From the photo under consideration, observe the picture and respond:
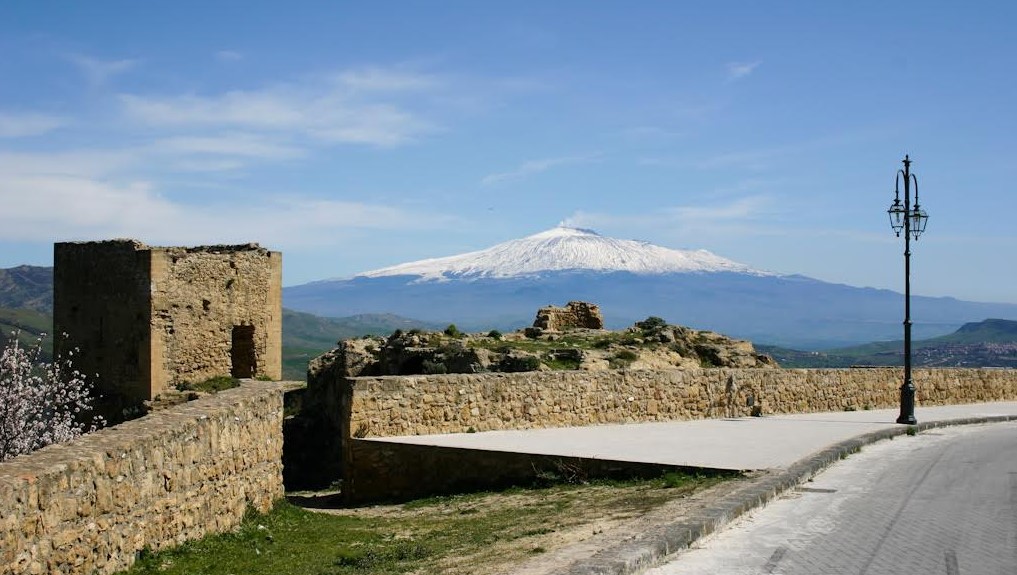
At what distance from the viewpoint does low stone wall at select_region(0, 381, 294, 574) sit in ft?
24.4

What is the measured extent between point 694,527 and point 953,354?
10487 centimetres

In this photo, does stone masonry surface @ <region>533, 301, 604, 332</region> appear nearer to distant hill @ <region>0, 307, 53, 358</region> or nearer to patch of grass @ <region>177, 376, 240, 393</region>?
patch of grass @ <region>177, 376, 240, 393</region>

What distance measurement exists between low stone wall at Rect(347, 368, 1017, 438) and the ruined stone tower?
8.55 metres

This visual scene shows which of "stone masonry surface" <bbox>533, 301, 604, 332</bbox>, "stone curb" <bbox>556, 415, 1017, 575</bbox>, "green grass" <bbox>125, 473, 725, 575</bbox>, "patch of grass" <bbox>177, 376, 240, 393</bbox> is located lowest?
"green grass" <bbox>125, 473, 725, 575</bbox>

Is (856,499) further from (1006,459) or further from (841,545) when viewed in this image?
(1006,459)

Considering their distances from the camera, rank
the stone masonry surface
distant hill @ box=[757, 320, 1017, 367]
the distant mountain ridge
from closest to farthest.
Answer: the stone masonry surface
distant hill @ box=[757, 320, 1017, 367]
the distant mountain ridge

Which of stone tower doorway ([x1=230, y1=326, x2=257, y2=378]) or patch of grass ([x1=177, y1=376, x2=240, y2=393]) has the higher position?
stone tower doorway ([x1=230, y1=326, x2=257, y2=378])

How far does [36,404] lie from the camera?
2231cm

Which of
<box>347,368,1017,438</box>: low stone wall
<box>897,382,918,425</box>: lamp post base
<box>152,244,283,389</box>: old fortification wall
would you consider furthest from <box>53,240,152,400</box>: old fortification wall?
<box>897,382,918,425</box>: lamp post base

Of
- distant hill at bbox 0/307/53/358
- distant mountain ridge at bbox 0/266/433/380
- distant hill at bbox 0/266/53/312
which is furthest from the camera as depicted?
distant hill at bbox 0/266/53/312

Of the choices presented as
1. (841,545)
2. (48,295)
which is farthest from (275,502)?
(48,295)

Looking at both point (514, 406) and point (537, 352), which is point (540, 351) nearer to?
point (537, 352)

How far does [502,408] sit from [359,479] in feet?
11.3

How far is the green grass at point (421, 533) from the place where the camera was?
962 cm
